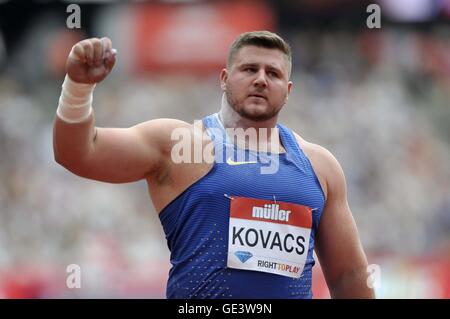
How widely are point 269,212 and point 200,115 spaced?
11271 mm

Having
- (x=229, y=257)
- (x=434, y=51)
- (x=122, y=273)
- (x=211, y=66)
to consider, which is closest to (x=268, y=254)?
(x=229, y=257)

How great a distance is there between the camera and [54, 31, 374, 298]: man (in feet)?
15.0

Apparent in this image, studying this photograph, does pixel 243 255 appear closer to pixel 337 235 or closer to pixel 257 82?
pixel 337 235

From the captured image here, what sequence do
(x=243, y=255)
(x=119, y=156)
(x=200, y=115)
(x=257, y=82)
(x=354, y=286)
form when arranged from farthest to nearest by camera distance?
(x=200, y=115)
(x=354, y=286)
(x=257, y=82)
(x=243, y=255)
(x=119, y=156)

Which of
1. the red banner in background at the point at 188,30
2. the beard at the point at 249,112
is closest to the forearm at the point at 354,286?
the beard at the point at 249,112

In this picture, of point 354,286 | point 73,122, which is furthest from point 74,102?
point 354,286

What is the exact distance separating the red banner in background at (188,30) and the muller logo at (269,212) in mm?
12608

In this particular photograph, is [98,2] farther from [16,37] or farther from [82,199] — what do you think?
[82,199]

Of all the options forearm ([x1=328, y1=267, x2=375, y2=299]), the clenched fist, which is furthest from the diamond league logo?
the clenched fist

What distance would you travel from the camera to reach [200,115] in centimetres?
1596

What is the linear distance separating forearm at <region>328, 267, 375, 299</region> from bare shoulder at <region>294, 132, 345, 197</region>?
504mm

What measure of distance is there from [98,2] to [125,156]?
13797mm

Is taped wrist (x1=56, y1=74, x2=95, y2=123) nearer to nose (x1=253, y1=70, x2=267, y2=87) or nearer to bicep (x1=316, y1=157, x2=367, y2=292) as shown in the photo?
nose (x1=253, y1=70, x2=267, y2=87)

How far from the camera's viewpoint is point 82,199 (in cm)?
1430
